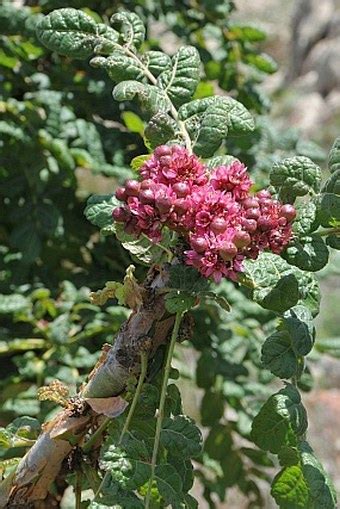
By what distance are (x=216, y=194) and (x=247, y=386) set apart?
90 centimetres

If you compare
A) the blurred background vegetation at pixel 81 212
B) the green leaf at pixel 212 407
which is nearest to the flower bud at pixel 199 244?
the blurred background vegetation at pixel 81 212

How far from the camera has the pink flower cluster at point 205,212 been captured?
0.92 metres

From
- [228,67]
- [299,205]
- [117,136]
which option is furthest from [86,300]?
[299,205]

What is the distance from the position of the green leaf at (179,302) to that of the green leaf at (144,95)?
Result: 26 cm

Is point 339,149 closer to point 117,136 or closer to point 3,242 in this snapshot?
point 117,136

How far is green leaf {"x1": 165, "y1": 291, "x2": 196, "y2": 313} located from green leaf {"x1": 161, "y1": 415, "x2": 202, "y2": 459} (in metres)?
0.14

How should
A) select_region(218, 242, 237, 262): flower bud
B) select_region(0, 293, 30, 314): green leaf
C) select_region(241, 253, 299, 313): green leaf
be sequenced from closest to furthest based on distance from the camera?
select_region(218, 242, 237, 262): flower bud < select_region(241, 253, 299, 313): green leaf < select_region(0, 293, 30, 314): green leaf

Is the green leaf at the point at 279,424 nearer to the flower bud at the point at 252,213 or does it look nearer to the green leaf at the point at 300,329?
the green leaf at the point at 300,329

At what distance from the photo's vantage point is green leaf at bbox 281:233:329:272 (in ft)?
3.38

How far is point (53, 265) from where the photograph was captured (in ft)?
6.08

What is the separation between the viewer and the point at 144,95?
114 centimetres

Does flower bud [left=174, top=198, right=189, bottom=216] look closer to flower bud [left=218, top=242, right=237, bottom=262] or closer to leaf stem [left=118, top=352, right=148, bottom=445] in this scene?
flower bud [left=218, top=242, right=237, bottom=262]

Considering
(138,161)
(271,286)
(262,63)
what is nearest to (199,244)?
(271,286)

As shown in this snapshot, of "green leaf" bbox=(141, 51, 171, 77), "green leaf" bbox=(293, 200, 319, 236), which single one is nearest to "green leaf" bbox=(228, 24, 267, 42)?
"green leaf" bbox=(141, 51, 171, 77)
